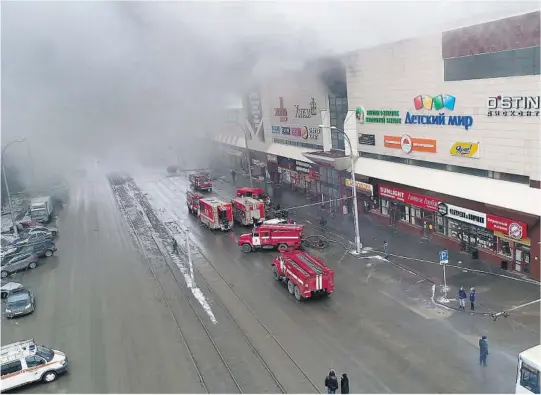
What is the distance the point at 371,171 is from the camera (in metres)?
26.7

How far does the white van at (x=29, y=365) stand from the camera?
13.4 meters

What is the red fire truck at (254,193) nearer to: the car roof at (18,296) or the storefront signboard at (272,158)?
the storefront signboard at (272,158)

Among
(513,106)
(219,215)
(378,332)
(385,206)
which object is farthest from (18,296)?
(513,106)

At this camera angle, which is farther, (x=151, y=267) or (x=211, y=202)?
(x=211, y=202)

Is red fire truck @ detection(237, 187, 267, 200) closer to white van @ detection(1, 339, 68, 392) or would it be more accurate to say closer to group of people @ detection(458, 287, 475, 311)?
group of people @ detection(458, 287, 475, 311)

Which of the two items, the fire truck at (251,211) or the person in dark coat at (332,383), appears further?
the fire truck at (251,211)

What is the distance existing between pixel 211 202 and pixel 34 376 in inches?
639

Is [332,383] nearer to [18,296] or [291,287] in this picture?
[291,287]

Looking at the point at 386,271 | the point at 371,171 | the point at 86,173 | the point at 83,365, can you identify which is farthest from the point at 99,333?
the point at 86,173

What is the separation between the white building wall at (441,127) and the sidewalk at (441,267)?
2720 millimetres

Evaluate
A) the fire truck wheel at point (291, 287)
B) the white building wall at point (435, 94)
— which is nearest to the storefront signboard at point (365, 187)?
the white building wall at point (435, 94)

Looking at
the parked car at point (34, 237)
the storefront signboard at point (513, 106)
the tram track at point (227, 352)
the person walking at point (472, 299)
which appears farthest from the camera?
the parked car at point (34, 237)

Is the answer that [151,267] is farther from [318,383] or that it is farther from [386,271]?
[318,383]

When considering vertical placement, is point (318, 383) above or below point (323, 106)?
below
